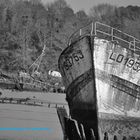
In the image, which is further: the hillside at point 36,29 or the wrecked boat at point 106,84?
the hillside at point 36,29

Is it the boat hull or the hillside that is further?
the hillside

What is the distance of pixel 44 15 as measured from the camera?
332 ft

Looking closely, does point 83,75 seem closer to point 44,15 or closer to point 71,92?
point 71,92

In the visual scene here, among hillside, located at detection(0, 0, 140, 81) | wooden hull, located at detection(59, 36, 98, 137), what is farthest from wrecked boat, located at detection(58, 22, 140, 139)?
hillside, located at detection(0, 0, 140, 81)

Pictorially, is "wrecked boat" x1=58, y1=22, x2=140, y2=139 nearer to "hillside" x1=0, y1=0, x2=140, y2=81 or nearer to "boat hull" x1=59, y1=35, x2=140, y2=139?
"boat hull" x1=59, y1=35, x2=140, y2=139

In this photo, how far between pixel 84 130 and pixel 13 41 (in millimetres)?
70872

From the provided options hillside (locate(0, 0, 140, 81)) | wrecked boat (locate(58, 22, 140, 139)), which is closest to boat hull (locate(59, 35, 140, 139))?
wrecked boat (locate(58, 22, 140, 139))

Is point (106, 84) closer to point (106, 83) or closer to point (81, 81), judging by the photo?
point (106, 83)

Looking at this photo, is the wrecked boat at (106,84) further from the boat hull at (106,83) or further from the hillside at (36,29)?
the hillside at (36,29)

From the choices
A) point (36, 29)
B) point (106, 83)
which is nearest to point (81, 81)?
point (106, 83)

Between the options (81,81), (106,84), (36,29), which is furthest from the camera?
(36,29)

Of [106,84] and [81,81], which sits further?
[81,81]

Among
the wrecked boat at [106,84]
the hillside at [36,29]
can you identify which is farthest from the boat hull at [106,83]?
the hillside at [36,29]

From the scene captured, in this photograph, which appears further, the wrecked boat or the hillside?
the hillside
